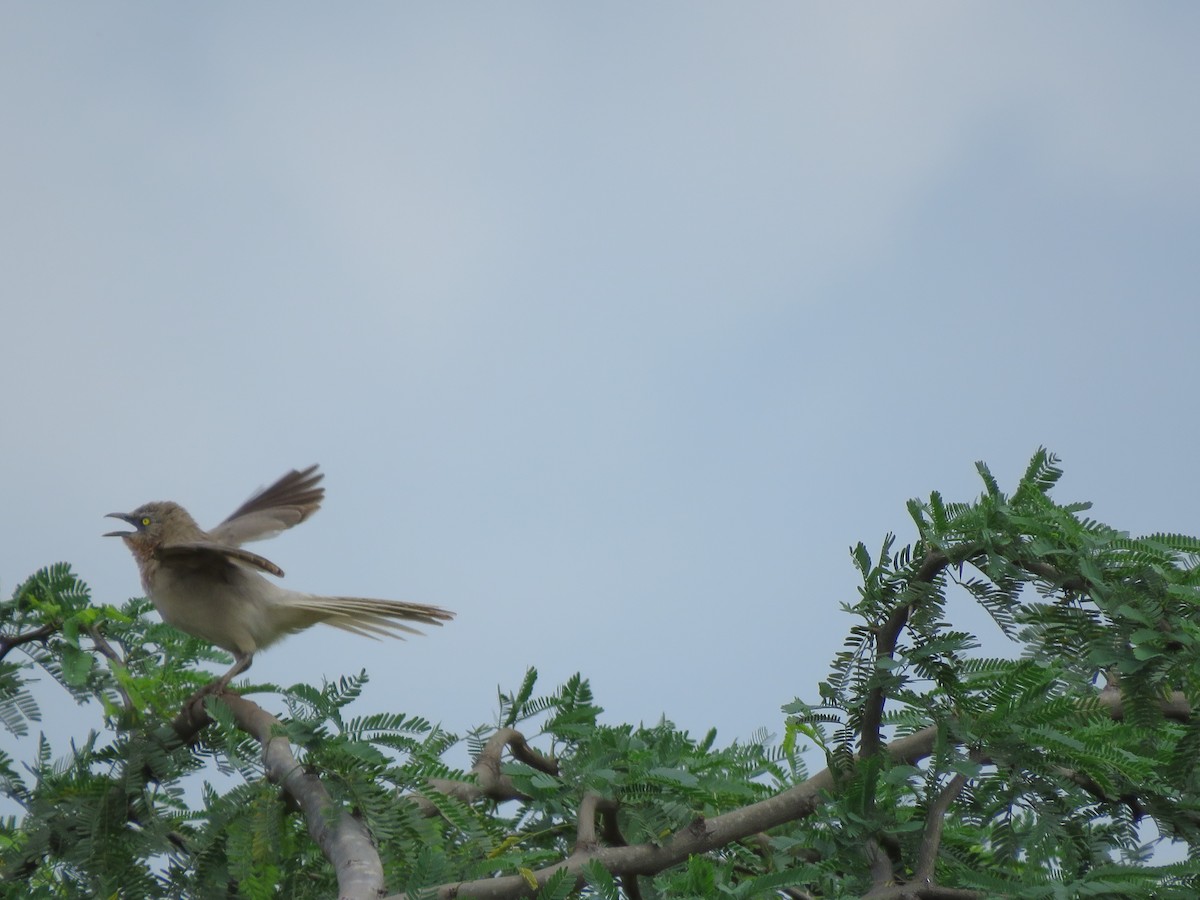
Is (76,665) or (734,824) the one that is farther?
(76,665)

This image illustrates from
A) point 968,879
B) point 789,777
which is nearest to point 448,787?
point 789,777

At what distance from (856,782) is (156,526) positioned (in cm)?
521

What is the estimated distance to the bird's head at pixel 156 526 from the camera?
22.8 feet

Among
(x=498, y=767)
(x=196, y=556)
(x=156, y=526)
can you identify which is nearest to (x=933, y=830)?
(x=498, y=767)

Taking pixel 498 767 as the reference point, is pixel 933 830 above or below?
below

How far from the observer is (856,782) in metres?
3.13

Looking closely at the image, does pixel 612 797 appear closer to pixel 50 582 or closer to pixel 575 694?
pixel 575 694

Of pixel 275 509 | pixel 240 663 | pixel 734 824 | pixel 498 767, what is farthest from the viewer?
pixel 275 509

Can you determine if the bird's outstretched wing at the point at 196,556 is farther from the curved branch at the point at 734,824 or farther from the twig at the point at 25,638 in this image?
the curved branch at the point at 734,824

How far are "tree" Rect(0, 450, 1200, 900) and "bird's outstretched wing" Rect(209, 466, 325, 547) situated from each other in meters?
3.57

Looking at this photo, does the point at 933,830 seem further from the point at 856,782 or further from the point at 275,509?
the point at 275,509

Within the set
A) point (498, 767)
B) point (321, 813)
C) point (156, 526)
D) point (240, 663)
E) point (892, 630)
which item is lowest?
point (321, 813)

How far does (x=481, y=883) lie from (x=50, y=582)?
10.2ft

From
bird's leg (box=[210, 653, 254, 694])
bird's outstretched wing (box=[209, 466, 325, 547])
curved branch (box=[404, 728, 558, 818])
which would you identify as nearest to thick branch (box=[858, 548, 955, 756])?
curved branch (box=[404, 728, 558, 818])
